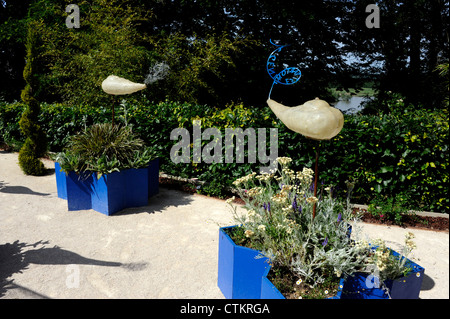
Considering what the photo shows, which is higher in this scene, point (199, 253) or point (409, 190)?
point (409, 190)

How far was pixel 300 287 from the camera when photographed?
224cm

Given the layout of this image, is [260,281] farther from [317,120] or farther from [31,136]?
[31,136]

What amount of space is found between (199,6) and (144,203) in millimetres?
9145

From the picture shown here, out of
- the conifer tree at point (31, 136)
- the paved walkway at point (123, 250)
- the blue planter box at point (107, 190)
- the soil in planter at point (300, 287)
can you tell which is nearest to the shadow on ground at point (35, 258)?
the paved walkway at point (123, 250)

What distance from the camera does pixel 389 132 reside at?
4766 millimetres

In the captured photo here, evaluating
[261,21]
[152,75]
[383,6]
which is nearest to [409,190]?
[152,75]

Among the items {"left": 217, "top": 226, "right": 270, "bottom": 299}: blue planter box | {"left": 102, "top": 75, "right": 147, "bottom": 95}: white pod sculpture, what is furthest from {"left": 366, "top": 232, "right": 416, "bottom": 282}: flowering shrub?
{"left": 102, "top": 75, "right": 147, "bottom": 95}: white pod sculpture

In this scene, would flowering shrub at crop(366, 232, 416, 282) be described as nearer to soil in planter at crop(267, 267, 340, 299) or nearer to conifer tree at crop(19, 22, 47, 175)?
soil in planter at crop(267, 267, 340, 299)

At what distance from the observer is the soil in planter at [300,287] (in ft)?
7.00

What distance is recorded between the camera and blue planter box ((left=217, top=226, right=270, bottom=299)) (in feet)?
8.22

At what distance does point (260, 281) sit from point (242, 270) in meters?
0.17

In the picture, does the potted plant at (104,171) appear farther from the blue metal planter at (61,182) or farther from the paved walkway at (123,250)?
the paved walkway at (123,250)

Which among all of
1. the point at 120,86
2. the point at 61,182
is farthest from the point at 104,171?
the point at 120,86
